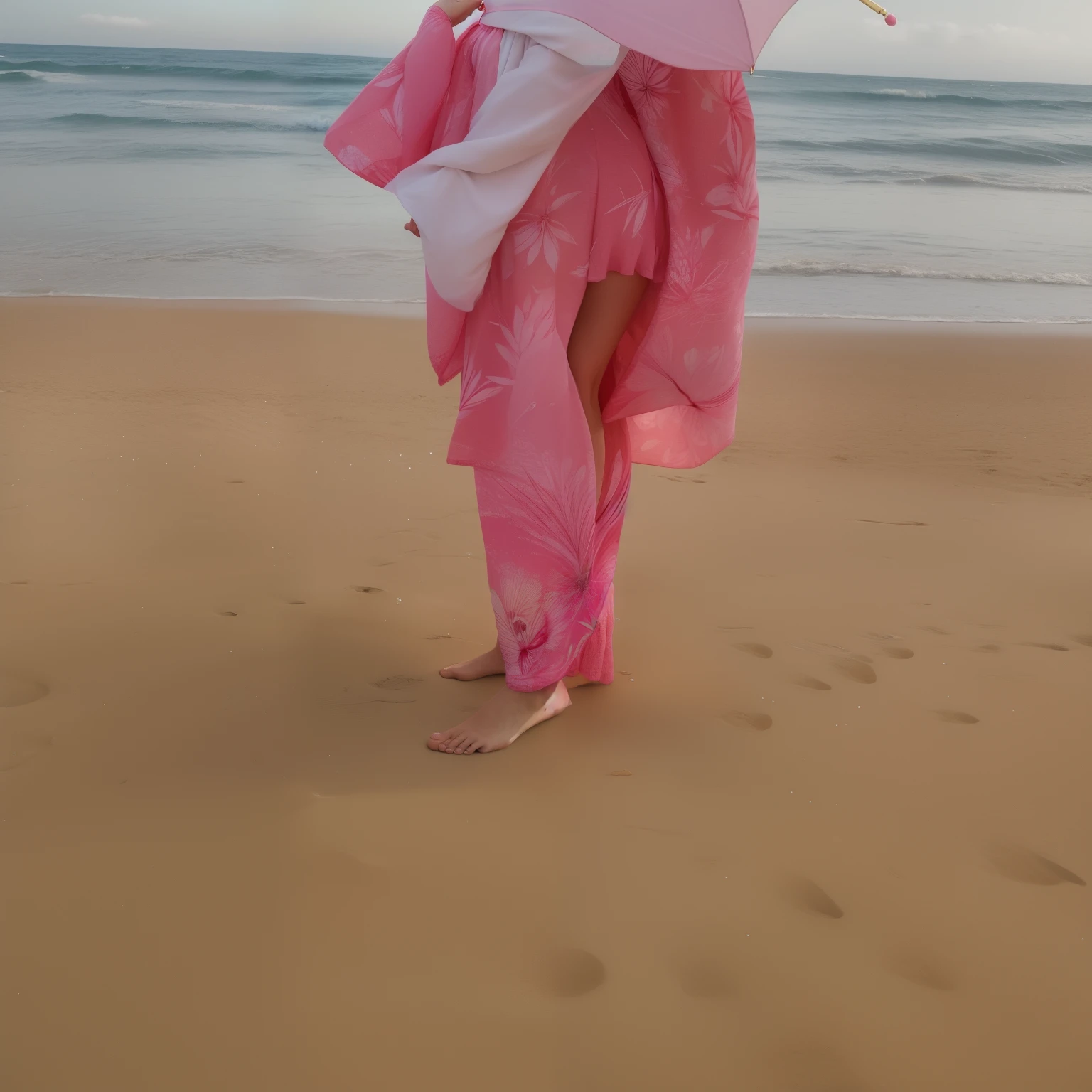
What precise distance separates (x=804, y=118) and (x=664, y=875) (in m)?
16.3

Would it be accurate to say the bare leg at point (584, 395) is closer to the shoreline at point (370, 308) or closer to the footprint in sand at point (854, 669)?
the footprint in sand at point (854, 669)

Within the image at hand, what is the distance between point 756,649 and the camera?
2.14 m

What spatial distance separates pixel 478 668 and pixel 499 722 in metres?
0.24

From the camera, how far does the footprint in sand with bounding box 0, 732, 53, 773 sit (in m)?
1.58

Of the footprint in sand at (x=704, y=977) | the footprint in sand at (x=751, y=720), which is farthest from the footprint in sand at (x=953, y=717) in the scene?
the footprint in sand at (x=704, y=977)

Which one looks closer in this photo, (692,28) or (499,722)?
(692,28)

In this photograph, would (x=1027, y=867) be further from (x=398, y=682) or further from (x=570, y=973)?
(x=398, y=682)

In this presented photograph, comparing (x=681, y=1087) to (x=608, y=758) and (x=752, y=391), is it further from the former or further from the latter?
(x=752, y=391)

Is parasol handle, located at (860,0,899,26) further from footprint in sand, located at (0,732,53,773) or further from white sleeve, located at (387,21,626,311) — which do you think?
footprint in sand, located at (0,732,53,773)

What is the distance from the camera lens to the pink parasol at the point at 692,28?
1430 millimetres

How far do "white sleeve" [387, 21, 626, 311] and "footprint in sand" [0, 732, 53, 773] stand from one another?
3.24 ft

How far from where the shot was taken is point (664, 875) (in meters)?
1.42

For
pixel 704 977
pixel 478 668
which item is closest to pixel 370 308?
pixel 478 668

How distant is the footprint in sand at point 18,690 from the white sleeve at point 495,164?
3.33 ft
